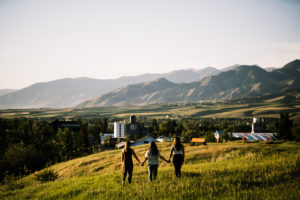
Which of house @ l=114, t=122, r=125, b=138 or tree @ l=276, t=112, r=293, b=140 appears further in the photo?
house @ l=114, t=122, r=125, b=138

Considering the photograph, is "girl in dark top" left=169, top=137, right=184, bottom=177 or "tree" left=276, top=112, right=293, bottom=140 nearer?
"girl in dark top" left=169, top=137, right=184, bottom=177

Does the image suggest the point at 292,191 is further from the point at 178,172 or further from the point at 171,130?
the point at 171,130

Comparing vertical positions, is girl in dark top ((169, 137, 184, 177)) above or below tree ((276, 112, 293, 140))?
above

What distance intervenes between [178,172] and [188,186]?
3068 mm

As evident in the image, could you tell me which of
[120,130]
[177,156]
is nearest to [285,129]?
[120,130]

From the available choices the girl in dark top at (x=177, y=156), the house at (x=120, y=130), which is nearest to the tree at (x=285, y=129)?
the house at (x=120, y=130)

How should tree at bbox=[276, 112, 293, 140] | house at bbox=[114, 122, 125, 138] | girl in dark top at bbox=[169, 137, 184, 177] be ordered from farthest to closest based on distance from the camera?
house at bbox=[114, 122, 125, 138] < tree at bbox=[276, 112, 293, 140] < girl in dark top at bbox=[169, 137, 184, 177]

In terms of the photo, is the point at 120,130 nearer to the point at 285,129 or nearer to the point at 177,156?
the point at 285,129

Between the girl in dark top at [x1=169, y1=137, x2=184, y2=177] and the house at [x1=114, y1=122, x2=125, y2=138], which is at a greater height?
the girl in dark top at [x1=169, y1=137, x2=184, y2=177]

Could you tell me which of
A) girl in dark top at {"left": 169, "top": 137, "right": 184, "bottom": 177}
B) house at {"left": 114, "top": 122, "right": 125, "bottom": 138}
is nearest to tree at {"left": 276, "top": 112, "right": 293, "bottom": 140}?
house at {"left": 114, "top": 122, "right": 125, "bottom": 138}

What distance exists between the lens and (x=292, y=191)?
29.1 feet

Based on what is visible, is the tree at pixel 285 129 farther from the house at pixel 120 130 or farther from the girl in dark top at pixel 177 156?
the girl in dark top at pixel 177 156

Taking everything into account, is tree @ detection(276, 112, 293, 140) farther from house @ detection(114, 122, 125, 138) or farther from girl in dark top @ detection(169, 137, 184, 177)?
girl in dark top @ detection(169, 137, 184, 177)

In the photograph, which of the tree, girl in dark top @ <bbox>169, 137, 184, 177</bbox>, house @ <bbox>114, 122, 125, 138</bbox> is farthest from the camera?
house @ <bbox>114, 122, 125, 138</bbox>
